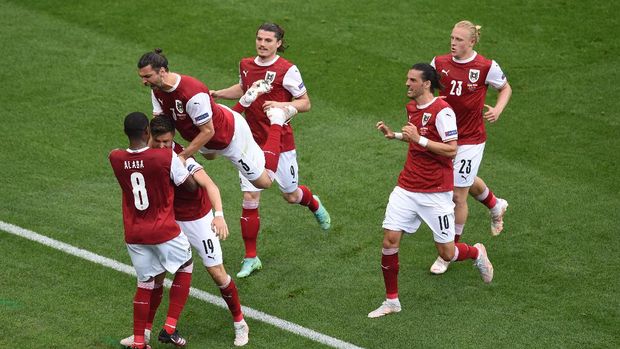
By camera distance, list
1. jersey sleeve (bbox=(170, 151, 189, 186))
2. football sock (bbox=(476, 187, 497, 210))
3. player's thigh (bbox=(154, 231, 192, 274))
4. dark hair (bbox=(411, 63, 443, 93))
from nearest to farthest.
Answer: jersey sleeve (bbox=(170, 151, 189, 186)) → player's thigh (bbox=(154, 231, 192, 274)) → dark hair (bbox=(411, 63, 443, 93)) → football sock (bbox=(476, 187, 497, 210))

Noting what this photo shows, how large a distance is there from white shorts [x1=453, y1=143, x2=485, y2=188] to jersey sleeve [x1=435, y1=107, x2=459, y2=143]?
1364mm

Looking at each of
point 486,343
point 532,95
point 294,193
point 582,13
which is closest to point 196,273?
point 294,193

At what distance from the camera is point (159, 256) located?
889 cm

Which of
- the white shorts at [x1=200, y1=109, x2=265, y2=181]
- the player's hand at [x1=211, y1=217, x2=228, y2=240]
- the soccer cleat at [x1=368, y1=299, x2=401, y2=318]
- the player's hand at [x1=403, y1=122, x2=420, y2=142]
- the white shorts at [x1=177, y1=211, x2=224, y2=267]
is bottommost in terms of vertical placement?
the soccer cleat at [x1=368, y1=299, x2=401, y2=318]

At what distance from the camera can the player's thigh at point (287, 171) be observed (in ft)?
36.8

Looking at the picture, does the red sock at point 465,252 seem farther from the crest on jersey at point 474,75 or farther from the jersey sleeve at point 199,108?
the jersey sleeve at point 199,108

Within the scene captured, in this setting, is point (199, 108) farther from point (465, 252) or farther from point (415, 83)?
point (465, 252)

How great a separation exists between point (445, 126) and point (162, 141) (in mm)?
2656

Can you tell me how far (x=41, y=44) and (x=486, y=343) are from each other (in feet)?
31.4

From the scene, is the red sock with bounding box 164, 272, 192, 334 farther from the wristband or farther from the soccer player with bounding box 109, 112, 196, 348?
the wristband

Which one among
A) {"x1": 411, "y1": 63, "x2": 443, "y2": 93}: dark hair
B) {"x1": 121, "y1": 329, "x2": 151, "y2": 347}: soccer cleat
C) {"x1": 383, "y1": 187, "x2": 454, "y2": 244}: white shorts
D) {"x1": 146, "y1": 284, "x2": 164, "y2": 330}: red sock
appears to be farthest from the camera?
{"x1": 383, "y1": 187, "x2": 454, "y2": 244}: white shorts

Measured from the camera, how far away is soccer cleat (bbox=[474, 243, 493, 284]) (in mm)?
10453

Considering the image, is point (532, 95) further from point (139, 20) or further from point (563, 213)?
point (139, 20)

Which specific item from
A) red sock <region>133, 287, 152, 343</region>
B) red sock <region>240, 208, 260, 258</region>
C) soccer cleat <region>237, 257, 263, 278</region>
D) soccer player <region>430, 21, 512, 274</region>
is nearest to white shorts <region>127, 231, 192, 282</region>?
red sock <region>133, 287, 152, 343</region>
